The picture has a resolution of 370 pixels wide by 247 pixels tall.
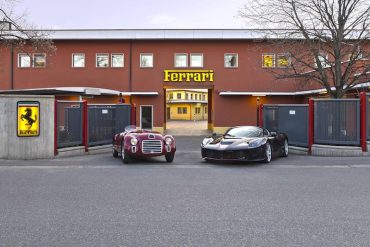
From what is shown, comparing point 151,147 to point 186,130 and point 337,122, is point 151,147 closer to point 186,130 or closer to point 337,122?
point 337,122

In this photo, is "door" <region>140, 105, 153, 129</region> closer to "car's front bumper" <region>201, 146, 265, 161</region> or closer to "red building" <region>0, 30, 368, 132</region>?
"red building" <region>0, 30, 368, 132</region>

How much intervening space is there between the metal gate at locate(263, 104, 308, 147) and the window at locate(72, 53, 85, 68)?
17.9m

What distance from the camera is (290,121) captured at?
17188 mm

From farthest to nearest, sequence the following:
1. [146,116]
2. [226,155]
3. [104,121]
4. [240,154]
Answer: [146,116]
[104,121]
[226,155]
[240,154]

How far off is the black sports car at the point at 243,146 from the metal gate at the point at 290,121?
2335 millimetres

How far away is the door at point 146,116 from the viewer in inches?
1244

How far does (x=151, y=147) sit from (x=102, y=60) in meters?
19.8

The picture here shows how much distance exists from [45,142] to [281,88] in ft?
70.1

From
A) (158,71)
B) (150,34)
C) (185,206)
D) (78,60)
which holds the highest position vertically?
(150,34)

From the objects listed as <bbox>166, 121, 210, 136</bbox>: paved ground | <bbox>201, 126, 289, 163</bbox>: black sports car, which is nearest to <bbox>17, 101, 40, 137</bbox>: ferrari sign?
<bbox>201, 126, 289, 163</bbox>: black sports car

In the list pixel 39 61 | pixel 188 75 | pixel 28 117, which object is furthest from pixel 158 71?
pixel 28 117

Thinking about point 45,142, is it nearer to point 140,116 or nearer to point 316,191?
point 316,191

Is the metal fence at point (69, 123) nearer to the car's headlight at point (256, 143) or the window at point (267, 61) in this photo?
the car's headlight at point (256, 143)

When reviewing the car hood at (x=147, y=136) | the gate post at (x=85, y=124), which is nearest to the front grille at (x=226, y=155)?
the car hood at (x=147, y=136)
